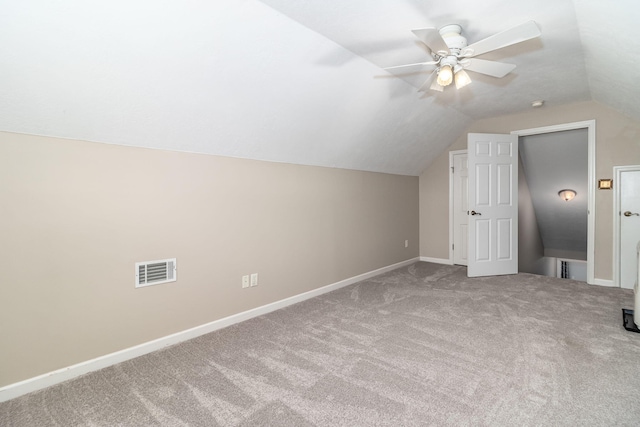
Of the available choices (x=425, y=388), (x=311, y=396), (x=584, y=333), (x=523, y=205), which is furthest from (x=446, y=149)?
(x=311, y=396)

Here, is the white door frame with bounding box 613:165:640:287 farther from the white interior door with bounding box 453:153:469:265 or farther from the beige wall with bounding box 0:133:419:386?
the beige wall with bounding box 0:133:419:386

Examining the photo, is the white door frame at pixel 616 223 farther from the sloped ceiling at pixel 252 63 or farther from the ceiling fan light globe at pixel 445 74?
the ceiling fan light globe at pixel 445 74

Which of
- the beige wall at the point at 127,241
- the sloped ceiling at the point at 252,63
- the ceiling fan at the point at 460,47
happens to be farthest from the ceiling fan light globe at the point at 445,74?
the beige wall at the point at 127,241

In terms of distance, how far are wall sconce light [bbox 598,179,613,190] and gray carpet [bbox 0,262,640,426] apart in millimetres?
1566

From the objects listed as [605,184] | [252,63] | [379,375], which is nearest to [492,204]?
[605,184]

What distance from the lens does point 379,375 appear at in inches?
81.0

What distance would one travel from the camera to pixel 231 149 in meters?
2.87

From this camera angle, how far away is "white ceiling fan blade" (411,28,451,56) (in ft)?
6.30

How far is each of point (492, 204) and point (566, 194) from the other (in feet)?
7.29

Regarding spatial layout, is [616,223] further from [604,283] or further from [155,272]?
[155,272]

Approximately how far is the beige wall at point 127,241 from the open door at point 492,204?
2424mm

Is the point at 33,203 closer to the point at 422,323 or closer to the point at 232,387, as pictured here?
the point at 232,387

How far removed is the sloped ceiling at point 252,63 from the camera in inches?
67.6

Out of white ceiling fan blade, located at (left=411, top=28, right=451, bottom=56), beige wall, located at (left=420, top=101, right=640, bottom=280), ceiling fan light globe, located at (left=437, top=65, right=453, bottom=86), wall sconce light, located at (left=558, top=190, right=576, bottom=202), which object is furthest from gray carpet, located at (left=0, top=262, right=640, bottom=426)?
wall sconce light, located at (left=558, top=190, right=576, bottom=202)
